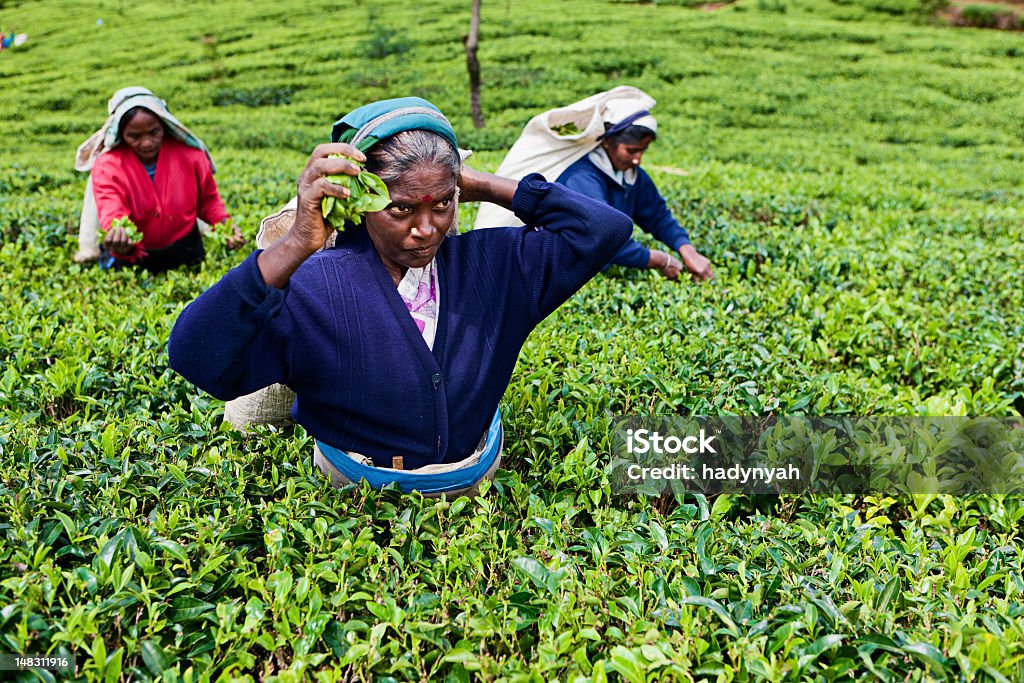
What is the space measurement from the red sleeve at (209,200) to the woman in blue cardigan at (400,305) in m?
3.73

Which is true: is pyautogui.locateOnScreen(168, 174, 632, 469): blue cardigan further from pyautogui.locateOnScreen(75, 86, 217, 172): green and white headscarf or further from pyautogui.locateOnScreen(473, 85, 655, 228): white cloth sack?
pyautogui.locateOnScreen(75, 86, 217, 172): green and white headscarf

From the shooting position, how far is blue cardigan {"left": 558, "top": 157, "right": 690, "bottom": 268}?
472cm

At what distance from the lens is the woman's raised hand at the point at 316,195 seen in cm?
180

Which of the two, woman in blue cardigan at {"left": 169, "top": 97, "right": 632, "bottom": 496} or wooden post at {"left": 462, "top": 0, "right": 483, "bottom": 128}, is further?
wooden post at {"left": 462, "top": 0, "right": 483, "bottom": 128}

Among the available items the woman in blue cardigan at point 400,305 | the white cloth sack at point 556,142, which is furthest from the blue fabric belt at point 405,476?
the white cloth sack at point 556,142

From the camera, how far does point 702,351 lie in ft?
12.8

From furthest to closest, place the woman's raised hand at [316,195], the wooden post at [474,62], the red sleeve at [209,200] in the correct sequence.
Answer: the wooden post at [474,62] → the red sleeve at [209,200] → the woman's raised hand at [316,195]

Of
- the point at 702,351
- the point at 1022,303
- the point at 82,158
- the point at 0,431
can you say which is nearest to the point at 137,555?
the point at 0,431

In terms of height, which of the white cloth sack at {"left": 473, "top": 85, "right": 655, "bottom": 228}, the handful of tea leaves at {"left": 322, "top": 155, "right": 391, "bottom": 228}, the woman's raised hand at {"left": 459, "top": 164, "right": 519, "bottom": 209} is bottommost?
the white cloth sack at {"left": 473, "top": 85, "right": 655, "bottom": 228}

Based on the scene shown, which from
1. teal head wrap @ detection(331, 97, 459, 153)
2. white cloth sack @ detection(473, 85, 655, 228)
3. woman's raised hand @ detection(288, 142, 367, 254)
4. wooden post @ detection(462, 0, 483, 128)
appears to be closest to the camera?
woman's raised hand @ detection(288, 142, 367, 254)

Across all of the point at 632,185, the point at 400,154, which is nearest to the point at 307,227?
the point at 400,154

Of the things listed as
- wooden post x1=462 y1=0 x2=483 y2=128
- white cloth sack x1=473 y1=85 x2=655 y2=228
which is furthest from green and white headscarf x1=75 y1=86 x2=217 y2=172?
wooden post x1=462 y1=0 x2=483 y2=128

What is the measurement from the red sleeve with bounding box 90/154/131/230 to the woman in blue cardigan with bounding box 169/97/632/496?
3.30 metres

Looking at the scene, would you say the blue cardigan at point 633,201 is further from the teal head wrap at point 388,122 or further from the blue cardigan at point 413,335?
the teal head wrap at point 388,122
